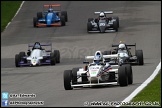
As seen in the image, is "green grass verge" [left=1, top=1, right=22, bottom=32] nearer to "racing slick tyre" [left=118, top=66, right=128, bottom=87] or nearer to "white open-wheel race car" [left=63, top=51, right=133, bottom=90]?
"white open-wheel race car" [left=63, top=51, right=133, bottom=90]

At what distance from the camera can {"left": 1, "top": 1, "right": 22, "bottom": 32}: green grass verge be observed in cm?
5825

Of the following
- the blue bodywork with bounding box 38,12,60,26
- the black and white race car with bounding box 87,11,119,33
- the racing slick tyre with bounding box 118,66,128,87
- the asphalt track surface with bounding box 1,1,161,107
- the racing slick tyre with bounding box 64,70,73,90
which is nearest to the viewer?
the asphalt track surface with bounding box 1,1,161,107

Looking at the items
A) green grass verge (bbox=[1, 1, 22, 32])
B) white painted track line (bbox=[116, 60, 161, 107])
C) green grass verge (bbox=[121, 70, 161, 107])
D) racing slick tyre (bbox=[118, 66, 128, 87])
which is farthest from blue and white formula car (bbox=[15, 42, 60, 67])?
green grass verge (bbox=[1, 1, 22, 32])

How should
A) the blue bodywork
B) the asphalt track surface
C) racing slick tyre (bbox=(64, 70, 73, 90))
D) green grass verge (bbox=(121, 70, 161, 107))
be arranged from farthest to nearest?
1. the blue bodywork
2. racing slick tyre (bbox=(64, 70, 73, 90))
3. the asphalt track surface
4. green grass verge (bbox=(121, 70, 161, 107))

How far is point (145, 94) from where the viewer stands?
866 inches

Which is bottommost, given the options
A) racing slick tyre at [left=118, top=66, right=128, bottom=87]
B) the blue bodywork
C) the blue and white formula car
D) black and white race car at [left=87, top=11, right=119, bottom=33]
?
racing slick tyre at [left=118, top=66, right=128, bottom=87]

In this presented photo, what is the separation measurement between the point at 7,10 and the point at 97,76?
37725mm

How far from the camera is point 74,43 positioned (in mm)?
47719

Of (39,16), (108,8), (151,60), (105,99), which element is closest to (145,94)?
(105,99)

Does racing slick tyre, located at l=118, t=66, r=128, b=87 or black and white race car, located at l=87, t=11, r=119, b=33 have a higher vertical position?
black and white race car, located at l=87, t=11, r=119, b=33

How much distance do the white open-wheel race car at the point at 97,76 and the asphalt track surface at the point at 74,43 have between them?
292 mm

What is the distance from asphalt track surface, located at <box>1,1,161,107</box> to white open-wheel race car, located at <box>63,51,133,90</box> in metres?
0.29

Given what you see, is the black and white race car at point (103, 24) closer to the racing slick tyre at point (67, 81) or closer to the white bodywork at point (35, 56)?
the white bodywork at point (35, 56)

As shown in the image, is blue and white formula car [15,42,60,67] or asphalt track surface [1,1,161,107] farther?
blue and white formula car [15,42,60,67]
